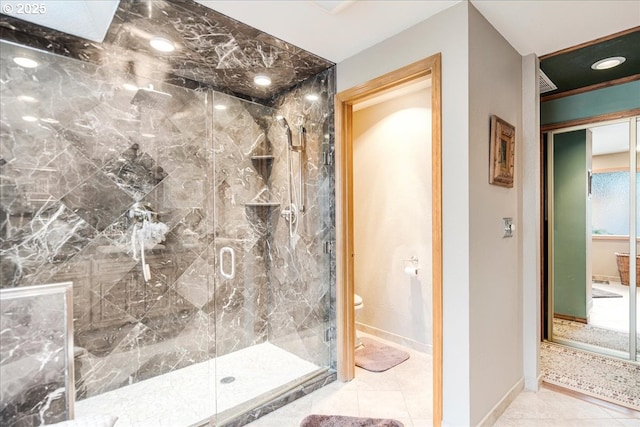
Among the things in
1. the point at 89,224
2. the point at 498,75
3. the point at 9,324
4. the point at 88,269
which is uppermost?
the point at 498,75

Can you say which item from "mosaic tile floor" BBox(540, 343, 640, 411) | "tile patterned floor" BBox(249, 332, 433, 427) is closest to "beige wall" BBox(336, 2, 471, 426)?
"tile patterned floor" BBox(249, 332, 433, 427)

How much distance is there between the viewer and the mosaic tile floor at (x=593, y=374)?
226cm

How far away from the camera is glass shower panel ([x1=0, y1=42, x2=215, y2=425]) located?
200cm

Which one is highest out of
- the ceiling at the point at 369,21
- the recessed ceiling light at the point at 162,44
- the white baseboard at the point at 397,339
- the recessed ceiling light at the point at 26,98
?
the ceiling at the point at 369,21

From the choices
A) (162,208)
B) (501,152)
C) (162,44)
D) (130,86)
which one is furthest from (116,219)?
(501,152)

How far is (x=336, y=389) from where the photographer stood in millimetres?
2381

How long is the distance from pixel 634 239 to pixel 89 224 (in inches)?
181

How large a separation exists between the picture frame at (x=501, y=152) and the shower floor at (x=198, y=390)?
80.2 inches

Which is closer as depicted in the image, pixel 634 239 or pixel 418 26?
pixel 418 26

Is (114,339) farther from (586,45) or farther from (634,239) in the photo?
(634,239)

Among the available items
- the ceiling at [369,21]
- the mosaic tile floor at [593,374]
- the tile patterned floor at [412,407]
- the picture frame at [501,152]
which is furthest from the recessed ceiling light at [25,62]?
the mosaic tile floor at [593,374]

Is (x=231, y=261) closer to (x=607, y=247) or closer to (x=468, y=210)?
(x=468, y=210)

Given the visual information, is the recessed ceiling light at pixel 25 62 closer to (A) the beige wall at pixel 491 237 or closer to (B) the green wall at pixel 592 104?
(A) the beige wall at pixel 491 237

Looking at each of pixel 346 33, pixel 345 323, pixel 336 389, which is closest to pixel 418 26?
pixel 346 33
